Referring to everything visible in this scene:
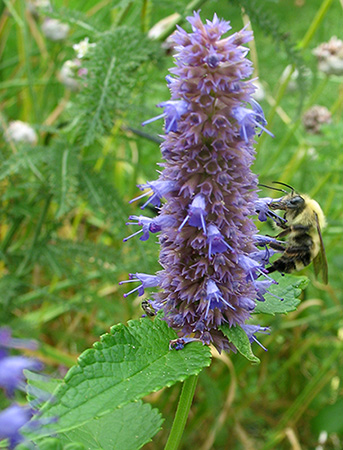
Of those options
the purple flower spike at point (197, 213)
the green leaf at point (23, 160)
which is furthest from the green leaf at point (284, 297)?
the green leaf at point (23, 160)

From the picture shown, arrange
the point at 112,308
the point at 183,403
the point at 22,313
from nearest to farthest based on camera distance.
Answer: the point at 183,403 < the point at 112,308 < the point at 22,313

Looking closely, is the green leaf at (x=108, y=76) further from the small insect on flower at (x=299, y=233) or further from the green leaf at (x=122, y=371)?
the green leaf at (x=122, y=371)

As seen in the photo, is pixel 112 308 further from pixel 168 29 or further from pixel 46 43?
pixel 46 43

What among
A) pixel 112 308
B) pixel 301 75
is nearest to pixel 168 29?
pixel 301 75

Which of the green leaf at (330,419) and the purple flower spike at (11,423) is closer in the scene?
the purple flower spike at (11,423)

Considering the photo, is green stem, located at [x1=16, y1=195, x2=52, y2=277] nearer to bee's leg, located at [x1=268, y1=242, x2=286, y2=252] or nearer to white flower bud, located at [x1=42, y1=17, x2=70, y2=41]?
bee's leg, located at [x1=268, y1=242, x2=286, y2=252]

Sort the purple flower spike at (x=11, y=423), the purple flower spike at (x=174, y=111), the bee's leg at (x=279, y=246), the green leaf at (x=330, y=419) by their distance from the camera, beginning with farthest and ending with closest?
the green leaf at (x=330, y=419)
the bee's leg at (x=279, y=246)
the purple flower spike at (x=174, y=111)
the purple flower spike at (x=11, y=423)
